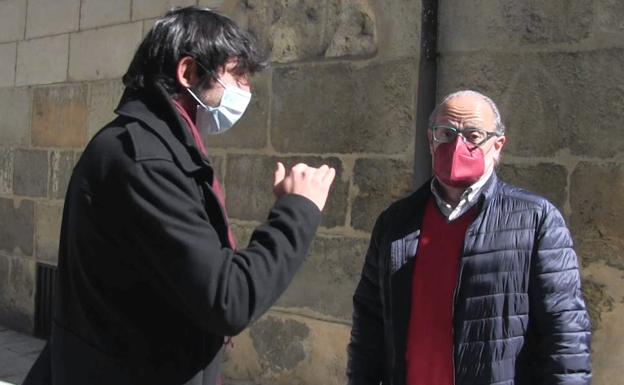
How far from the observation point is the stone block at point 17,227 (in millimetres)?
5941

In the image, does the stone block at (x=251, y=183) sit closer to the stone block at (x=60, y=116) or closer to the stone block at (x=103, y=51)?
the stone block at (x=103, y=51)

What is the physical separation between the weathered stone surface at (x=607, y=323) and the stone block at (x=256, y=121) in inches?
79.4

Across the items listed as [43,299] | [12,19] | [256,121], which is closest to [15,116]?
[12,19]

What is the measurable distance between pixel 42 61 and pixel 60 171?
94cm

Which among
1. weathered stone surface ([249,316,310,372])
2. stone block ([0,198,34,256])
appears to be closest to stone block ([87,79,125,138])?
stone block ([0,198,34,256])

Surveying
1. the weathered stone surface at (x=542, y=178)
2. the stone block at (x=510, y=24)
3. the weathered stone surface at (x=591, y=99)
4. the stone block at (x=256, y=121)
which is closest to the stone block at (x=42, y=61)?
the stone block at (x=256, y=121)

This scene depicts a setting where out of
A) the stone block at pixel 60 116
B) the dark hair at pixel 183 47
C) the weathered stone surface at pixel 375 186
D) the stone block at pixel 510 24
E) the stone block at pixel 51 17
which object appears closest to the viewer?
the dark hair at pixel 183 47

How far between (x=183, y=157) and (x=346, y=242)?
101 inches

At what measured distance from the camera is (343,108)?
157 inches

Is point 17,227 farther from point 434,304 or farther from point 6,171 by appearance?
point 434,304

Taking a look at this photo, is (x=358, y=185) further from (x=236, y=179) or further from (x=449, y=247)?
(x=449, y=247)

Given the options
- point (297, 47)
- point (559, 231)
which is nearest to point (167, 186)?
point (559, 231)

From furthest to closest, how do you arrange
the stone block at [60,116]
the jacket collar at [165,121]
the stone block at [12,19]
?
the stone block at [12,19] → the stone block at [60,116] → the jacket collar at [165,121]

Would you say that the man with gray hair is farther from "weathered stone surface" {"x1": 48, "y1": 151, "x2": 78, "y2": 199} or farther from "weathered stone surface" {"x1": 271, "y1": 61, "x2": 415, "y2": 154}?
"weathered stone surface" {"x1": 48, "y1": 151, "x2": 78, "y2": 199}
